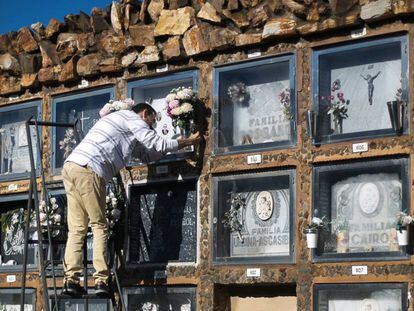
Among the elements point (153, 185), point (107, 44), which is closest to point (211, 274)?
point (153, 185)

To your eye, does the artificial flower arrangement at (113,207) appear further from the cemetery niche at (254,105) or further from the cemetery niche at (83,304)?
the cemetery niche at (254,105)

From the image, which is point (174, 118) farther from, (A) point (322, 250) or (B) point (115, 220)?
(A) point (322, 250)

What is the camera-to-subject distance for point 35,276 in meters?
10.0

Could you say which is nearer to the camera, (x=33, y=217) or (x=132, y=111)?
(x=132, y=111)

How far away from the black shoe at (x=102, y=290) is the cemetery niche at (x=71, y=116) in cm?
192

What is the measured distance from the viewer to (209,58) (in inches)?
356

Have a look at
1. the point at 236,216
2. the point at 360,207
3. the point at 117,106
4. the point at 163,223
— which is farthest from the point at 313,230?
the point at 117,106

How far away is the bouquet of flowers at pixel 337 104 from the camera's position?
8266 mm

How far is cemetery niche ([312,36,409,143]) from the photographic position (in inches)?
315

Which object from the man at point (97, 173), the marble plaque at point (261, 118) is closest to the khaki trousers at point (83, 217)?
the man at point (97, 173)

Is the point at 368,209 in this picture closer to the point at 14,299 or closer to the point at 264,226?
the point at 264,226

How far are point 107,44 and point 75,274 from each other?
228 centimetres

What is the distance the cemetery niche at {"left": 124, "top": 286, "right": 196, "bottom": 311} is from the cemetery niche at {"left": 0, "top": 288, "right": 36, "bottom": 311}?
1144mm

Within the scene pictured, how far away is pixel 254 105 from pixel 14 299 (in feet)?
10.0
